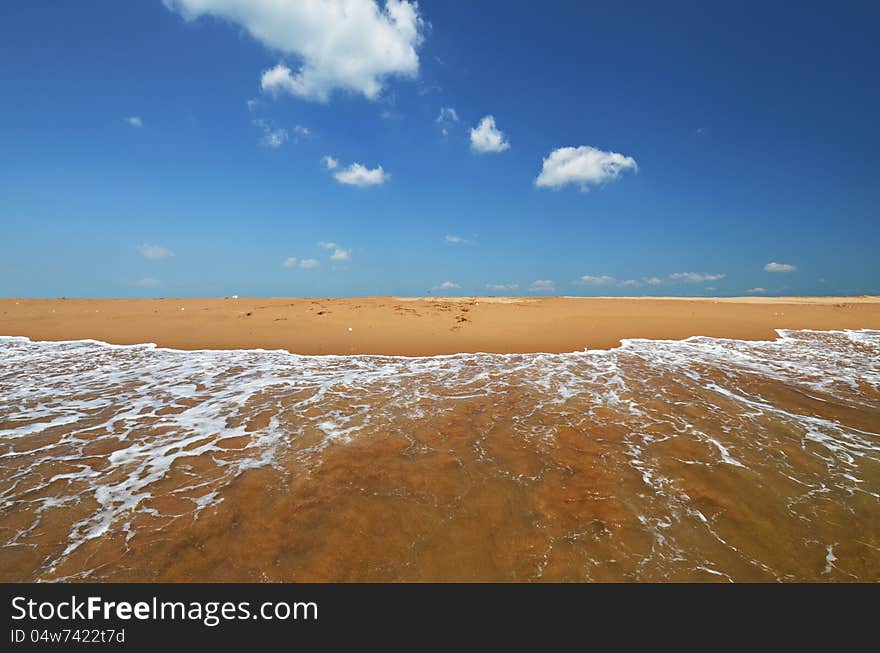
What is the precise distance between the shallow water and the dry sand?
11.0 feet

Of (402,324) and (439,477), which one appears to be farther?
(402,324)

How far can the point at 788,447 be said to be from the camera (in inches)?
184

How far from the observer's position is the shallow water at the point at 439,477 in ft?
9.27

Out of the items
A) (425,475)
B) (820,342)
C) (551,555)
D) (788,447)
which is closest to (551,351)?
(788,447)

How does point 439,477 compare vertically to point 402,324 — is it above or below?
below

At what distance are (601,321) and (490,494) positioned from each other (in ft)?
42.0

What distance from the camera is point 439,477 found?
157 inches

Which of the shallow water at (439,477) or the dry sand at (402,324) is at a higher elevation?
the dry sand at (402,324)

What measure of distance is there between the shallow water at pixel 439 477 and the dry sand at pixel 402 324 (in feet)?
11.0

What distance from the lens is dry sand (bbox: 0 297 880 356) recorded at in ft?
36.8

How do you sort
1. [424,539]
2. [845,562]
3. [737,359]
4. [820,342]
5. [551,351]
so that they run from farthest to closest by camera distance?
[820,342]
[551,351]
[737,359]
[424,539]
[845,562]

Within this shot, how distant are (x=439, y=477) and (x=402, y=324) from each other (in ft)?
32.7

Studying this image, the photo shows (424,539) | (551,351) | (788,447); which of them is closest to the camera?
(424,539)

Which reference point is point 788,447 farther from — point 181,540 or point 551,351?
point 181,540
